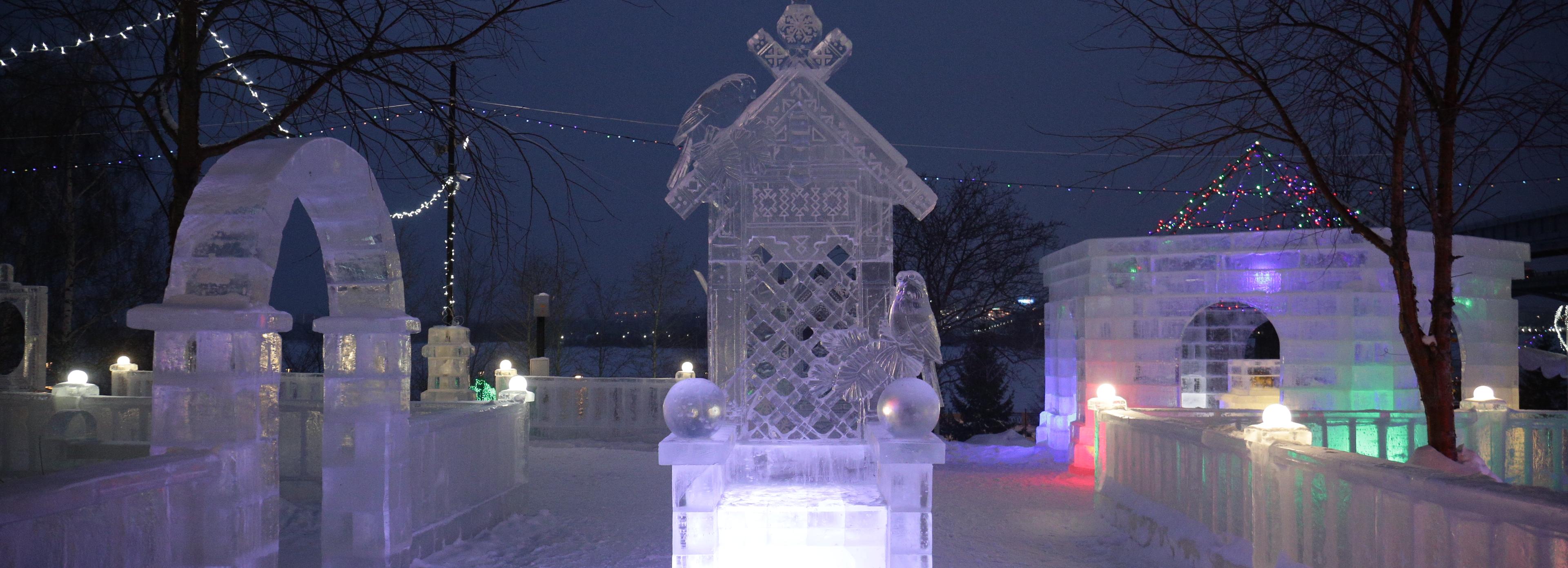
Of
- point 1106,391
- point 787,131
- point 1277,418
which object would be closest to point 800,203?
point 787,131

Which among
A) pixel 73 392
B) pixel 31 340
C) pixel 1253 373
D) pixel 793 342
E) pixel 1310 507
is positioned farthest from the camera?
pixel 1253 373

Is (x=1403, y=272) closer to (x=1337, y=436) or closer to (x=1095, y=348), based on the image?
(x=1337, y=436)

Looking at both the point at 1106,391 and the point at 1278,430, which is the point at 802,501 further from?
the point at 1106,391

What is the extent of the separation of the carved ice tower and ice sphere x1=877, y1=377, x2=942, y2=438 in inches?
40.4

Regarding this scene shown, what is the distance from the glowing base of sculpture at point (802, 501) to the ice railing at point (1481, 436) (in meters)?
3.39

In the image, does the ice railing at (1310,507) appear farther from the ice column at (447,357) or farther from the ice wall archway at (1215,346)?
the ice column at (447,357)

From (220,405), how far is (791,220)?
330cm

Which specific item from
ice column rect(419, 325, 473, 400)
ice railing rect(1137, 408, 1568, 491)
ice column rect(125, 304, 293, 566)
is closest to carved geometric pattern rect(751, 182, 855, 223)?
ice column rect(125, 304, 293, 566)

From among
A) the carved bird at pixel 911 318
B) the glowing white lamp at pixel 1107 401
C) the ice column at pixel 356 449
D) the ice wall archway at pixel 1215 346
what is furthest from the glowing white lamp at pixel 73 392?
the ice wall archway at pixel 1215 346

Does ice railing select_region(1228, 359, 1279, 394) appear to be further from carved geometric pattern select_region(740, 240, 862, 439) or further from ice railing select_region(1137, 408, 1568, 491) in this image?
carved geometric pattern select_region(740, 240, 862, 439)

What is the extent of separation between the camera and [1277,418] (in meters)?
4.77

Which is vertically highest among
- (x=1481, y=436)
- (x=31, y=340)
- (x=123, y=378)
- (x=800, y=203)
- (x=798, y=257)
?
(x=800, y=203)

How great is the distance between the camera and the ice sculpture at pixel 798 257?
583 centimetres

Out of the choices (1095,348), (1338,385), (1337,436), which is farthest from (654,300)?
(1337,436)
